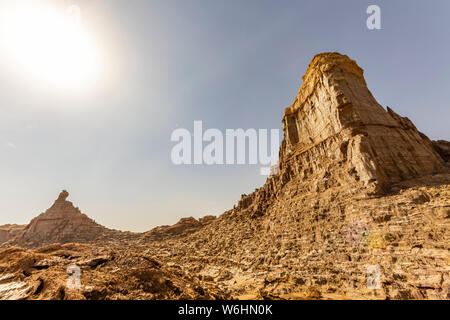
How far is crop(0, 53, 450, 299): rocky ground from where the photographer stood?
10.9 meters

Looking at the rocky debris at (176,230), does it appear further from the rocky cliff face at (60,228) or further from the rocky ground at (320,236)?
the rocky cliff face at (60,228)

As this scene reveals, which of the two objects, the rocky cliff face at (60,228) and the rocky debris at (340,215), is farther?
the rocky cliff face at (60,228)

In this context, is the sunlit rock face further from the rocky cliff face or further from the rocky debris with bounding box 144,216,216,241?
the rocky cliff face

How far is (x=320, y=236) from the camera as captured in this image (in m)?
20.3

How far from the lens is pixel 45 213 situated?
65.0m

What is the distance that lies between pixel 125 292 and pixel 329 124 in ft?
108

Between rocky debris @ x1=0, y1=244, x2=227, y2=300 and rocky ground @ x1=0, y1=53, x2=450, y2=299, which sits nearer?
rocky debris @ x1=0, y1=244, x2=227, y2=300

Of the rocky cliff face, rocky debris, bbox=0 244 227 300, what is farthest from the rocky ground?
the rocky cliff face

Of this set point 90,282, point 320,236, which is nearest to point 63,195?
point 90,282

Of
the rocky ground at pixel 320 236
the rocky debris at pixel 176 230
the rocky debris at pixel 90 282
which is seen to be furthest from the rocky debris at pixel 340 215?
the rocky debris at pixel 176 230

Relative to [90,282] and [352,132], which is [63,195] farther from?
[352,132]

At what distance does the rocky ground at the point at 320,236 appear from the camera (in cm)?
1094
